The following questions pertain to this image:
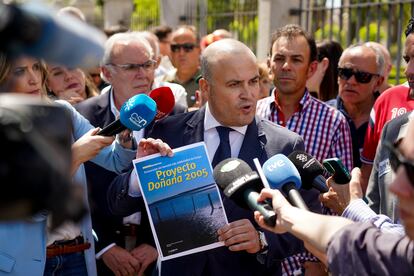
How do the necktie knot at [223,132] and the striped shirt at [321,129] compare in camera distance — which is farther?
the striped shirt at [321,129]

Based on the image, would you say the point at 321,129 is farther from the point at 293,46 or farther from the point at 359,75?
the point at 359,75

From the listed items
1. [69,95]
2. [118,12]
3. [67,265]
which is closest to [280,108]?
[69,95]

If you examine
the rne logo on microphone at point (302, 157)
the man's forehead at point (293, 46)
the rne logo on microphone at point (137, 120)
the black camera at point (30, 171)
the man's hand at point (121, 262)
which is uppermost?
the black camera at point (30, 171)

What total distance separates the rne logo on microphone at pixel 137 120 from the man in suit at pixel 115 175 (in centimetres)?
73

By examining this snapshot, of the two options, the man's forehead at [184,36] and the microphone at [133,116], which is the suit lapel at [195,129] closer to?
the microphone at [133,116]

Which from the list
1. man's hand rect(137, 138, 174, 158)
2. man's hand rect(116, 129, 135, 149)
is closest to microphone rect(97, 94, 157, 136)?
man's hand rect(137, 138, 174, 158)

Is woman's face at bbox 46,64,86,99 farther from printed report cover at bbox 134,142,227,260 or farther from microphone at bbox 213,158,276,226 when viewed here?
microphone at bbox 213,158,276,226

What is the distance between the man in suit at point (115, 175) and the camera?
5039 mm

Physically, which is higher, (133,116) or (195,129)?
(133,116)

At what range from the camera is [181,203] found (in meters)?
4.05

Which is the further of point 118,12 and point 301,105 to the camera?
point 118,12

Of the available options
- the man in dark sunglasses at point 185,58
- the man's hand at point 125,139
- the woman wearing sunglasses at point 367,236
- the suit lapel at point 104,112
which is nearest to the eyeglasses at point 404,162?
the woman wearing sunglasses at point 367,236

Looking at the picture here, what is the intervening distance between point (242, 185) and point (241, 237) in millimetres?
679

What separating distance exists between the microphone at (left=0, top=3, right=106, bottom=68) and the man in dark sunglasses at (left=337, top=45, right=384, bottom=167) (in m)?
4.51
